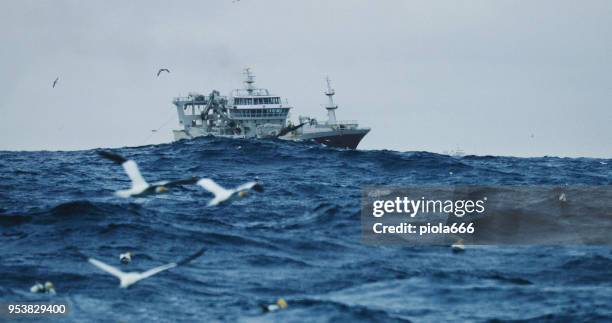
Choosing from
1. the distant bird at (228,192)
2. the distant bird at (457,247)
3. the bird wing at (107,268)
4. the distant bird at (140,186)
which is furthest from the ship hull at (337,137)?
the bird wing at (107,268)

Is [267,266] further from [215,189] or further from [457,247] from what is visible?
[457,247]

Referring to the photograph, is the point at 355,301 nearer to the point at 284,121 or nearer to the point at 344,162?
the point at 344,162

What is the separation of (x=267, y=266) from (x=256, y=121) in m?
114

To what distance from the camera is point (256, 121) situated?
140 metres

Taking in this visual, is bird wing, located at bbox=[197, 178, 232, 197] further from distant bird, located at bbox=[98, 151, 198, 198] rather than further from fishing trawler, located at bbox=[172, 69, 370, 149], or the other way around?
fishing trawler, located at bbox=[172, 69, 370, 149]

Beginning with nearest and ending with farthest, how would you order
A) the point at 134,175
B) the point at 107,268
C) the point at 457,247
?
→ the point at 107,268 < the point at 134,175 < the point at 457,247

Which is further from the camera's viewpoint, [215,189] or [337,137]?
[337,137]

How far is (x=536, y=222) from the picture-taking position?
3784 centimetres

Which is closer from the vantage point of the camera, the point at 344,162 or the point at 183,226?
the point at 183,226

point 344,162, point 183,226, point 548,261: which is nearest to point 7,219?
point 183,226

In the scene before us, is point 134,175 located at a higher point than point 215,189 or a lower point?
higher

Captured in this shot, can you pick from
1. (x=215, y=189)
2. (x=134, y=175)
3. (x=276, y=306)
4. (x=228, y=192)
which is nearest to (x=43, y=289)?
(x=134, y=175)

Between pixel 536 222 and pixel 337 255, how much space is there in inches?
485

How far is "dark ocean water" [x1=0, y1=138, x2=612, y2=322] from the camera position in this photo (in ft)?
73.8
